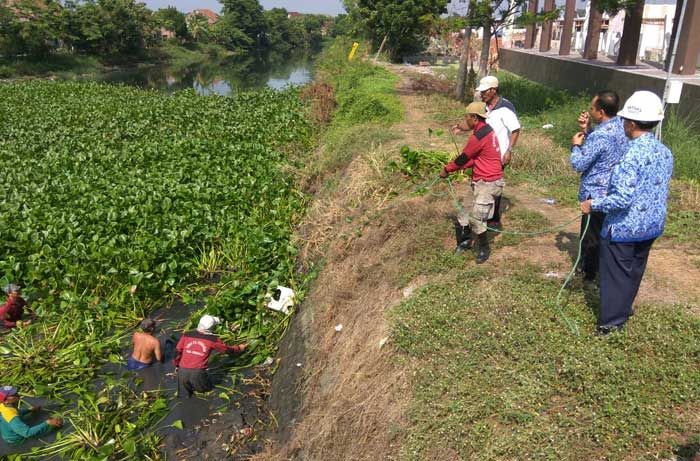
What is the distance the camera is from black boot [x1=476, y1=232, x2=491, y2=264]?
5464 mm

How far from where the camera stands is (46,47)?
44.7 meters

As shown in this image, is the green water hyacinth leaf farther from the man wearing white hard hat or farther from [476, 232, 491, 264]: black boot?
the man wearing white hard hat

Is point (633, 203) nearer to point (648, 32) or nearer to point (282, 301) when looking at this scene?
→ point (282, 301)

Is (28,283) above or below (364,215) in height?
below

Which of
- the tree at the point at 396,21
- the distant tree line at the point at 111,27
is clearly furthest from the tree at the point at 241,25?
the tree at the point at 396,21

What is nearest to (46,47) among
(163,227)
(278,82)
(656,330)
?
(278,82)

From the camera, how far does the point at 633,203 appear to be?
12.0 ft

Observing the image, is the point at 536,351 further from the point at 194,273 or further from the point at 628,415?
the point at 194,273

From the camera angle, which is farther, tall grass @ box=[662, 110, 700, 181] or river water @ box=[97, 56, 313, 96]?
river water @ box=[97, 56, 313, 96]

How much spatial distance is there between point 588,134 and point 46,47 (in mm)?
52226

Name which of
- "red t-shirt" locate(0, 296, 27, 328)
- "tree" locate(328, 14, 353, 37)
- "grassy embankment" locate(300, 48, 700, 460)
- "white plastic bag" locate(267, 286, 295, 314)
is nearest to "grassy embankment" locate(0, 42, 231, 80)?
"tree" locate(328, 14, 353, 37)

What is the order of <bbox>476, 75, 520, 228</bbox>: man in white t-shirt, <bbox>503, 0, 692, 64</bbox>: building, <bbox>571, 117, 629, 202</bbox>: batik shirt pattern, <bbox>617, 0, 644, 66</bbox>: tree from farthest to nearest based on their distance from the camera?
<bbox>503, 0, 692, 64</bbox>: building
<bbox>617, 0, 644, 66</bbox>: tree
<bbox>476, 75, 520, 228</bbox>: man in white t-shirt
<bbox>571, 117, 629, 202</bbox>: batik shirt pattern

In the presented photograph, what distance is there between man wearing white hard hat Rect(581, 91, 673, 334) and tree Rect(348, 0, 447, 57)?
1192 inches

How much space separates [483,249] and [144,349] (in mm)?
4236
